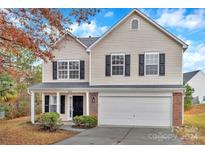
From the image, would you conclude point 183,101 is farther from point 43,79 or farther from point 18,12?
point 18,12

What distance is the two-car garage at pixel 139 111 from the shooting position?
1388 centimetres

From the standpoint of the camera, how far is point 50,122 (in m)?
12.9

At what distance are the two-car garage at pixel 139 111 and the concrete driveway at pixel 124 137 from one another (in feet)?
1.50

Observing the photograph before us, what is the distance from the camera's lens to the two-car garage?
547 inches

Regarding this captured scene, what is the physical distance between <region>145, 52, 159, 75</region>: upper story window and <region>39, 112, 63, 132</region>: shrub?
4510 mm

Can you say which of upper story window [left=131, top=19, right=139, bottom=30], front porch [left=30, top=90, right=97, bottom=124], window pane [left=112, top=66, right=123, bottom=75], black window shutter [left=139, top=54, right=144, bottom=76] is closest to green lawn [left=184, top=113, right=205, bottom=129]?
black window shutter [left=139, top=54, right=144, bottom=76]

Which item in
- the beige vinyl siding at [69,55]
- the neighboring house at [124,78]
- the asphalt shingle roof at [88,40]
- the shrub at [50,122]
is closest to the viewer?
the shrub at [50,122]

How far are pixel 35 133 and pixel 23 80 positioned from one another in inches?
113

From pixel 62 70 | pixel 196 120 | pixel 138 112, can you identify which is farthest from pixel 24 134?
pixel 196 120

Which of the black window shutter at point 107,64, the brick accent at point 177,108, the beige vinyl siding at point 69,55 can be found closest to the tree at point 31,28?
the beige vinyl siding at point 69,55

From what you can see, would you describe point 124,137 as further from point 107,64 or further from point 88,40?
point 88,40

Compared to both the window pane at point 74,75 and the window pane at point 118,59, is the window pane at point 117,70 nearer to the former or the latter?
the window pane at point 118,59

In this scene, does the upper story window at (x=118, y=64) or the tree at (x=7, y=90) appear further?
the upper story window at (x=118, y=64)

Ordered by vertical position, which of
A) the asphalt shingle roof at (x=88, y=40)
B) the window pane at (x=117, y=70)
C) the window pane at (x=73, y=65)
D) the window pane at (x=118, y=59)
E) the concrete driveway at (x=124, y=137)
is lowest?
the concrete driveway at (x=124, y=137)
